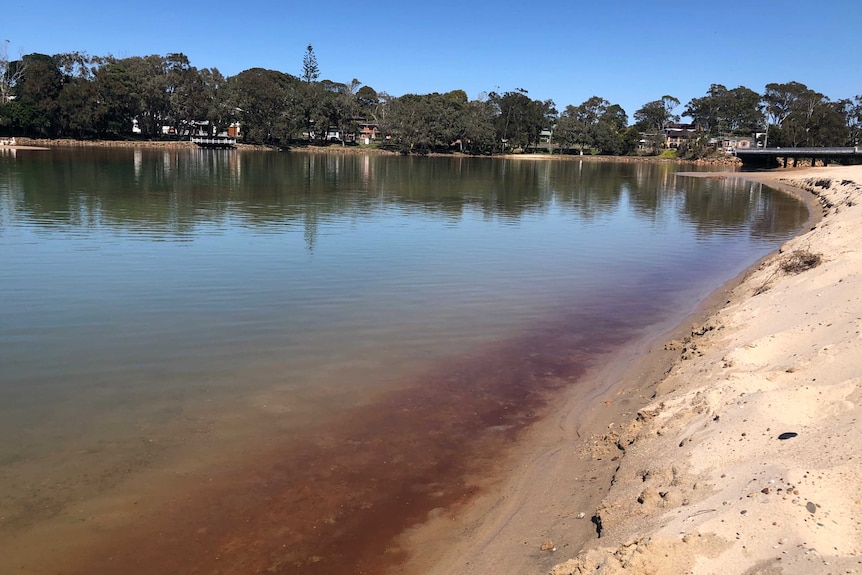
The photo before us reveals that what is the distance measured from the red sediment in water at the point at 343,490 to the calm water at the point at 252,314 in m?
0.25

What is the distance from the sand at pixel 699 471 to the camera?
15.3 ft

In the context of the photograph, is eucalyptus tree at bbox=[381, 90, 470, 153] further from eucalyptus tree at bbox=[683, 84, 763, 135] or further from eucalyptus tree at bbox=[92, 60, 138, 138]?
eucalyptus tree at bbox=[683, 84, 763, 135]

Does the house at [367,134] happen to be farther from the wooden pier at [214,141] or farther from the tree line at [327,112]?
the wooden pier at [214,141]

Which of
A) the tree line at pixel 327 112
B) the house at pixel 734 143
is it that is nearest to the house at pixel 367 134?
the tree line at pixel 327 112

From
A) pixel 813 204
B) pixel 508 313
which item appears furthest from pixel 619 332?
pixel 813 204

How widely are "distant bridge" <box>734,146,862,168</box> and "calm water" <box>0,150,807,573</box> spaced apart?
67753 millimetres

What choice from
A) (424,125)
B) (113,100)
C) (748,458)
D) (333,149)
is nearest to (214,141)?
(113,100)

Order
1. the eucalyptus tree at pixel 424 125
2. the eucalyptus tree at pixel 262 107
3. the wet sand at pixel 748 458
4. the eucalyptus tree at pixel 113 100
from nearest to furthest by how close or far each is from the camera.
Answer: the wet sand at pixel 748 458
the eucalyptus tree at pixel 113 100
the eucalyptus tree at pixel 262 107
the eucalyptus tree at pixel 424 125

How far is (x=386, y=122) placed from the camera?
Answer: 447 ft

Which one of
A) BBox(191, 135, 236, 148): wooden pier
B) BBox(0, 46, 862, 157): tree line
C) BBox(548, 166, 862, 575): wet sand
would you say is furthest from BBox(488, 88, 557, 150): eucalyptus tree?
BBox(548, 166, 862, 575): wet sand

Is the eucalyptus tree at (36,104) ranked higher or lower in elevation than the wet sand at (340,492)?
higher

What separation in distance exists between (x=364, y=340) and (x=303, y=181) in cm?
4094

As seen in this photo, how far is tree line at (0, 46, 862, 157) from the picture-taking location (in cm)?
11125

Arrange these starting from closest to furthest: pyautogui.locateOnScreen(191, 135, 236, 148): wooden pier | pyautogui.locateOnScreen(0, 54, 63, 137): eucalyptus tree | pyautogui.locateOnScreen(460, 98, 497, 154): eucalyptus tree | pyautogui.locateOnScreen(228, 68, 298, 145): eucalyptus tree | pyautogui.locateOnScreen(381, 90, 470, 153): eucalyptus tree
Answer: pyautogui.locateOnScreen(0, 54, 63, 137): eucalyptus tree
pyautogui.locateOnScreen(228, 68, 298, 145): eucalyptus tree
pyautogui.locateOnScreen(191, 135, 236, 148): wooden pier
pyautogui.locateOnScreen(381, 90, 470, 153): eucalyptus tree
pyautogui.locateOnScreen(460, 98, 497, 154): eucalyptus tree
